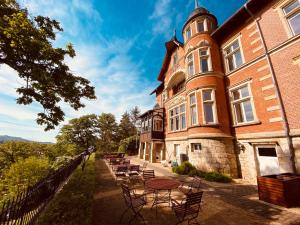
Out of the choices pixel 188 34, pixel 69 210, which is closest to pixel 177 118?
pixel 188 34

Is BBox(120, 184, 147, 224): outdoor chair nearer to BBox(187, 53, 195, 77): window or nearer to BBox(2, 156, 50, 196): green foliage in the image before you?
BBox(2, 156, 50, 196): green foliage

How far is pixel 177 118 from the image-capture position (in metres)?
16.5

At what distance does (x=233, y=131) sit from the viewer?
34.5 ft

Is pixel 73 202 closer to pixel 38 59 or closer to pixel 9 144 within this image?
pixel 38 59

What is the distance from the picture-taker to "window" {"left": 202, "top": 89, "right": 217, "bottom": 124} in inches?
427

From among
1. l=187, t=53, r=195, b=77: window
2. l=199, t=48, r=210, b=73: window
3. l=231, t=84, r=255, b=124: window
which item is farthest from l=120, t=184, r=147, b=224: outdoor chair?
l=187, t=53, r=195, b=77: window

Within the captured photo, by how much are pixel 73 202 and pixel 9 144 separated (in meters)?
15.5

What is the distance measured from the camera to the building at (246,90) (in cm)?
756

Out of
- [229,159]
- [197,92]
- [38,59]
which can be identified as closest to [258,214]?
[229,159]

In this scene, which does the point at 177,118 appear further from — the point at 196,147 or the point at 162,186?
the point at 162,186

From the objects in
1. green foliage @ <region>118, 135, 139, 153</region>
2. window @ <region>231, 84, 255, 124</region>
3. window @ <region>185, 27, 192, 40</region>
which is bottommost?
green foliage @ <region>118, 135, 139, 153</region>

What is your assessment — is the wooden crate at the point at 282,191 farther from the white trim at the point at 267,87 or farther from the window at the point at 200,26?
the window at the point at 200,26

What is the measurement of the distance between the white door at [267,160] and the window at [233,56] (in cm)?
609

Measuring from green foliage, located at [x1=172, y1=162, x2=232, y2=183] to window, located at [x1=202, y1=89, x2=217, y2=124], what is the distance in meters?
3.54
